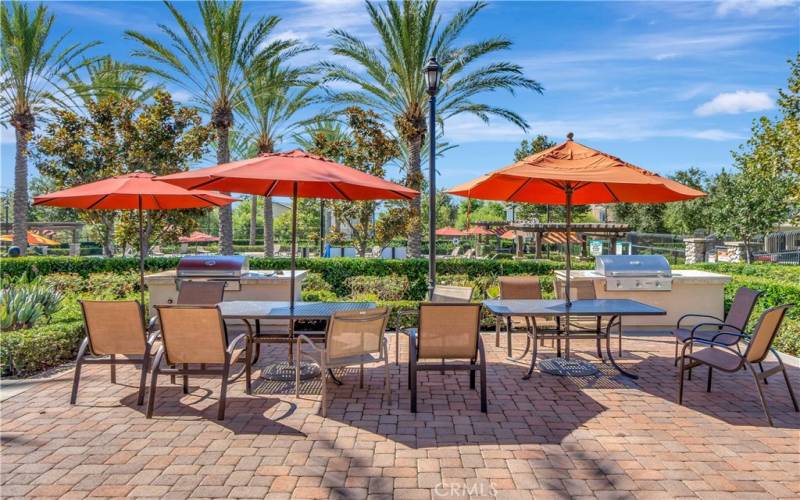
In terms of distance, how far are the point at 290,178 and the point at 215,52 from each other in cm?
1073

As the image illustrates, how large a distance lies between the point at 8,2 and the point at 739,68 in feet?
63.7

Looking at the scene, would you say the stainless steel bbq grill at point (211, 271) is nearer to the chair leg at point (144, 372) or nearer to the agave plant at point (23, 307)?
the agave plant at point (23, 307)

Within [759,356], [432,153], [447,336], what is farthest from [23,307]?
[759,356]

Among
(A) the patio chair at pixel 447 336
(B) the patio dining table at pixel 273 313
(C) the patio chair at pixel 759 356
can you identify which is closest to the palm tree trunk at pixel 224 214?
(B) the patio dining table at pixel 273 313

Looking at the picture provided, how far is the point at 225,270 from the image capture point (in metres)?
7.47

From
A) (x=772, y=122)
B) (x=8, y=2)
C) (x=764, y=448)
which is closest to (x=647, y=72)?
(x=772, y=122)

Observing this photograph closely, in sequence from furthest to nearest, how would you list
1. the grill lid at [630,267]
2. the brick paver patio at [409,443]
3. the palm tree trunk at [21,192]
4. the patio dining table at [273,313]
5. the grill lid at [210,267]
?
the palm tree trunk at [21,192], the grill lid at [630,267], the grill lid at [210,267], the patio dining table at [273,313], the brick paver patio at [409,443]

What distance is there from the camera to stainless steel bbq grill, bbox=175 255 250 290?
7430 millimetres

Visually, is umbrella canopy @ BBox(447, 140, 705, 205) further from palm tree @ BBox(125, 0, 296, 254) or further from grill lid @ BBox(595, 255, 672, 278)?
palm tree @ BBox(125, 0, 296, 254)

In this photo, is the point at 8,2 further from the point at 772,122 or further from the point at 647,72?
the point at 772,122

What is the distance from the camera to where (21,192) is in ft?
51.9

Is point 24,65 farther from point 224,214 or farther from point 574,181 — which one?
point 574,181

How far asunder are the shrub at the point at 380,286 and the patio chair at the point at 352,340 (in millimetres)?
5228

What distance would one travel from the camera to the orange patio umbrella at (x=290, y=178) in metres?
4.40
